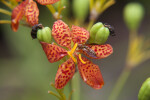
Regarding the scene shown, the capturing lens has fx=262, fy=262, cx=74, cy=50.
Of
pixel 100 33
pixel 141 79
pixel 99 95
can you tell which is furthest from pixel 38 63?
pixel 100 33

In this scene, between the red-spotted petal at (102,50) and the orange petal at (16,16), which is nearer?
the red-spotted petal at (102,50)

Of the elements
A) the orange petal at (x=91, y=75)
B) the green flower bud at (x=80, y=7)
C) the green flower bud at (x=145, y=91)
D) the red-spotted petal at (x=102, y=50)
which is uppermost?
the green flower bud at (x=80, y=7)

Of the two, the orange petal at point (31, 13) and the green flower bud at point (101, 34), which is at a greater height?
the orange petal at point (31, 13)

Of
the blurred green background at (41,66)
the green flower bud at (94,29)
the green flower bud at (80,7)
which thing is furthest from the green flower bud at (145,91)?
the blurred green background at (41,66)

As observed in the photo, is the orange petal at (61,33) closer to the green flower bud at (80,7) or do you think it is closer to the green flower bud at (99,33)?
the green flower bud at (99,33)

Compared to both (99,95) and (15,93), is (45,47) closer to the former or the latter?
(15,93)
